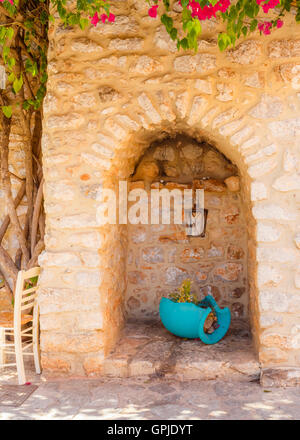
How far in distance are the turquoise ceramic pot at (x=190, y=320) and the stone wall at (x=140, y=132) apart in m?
0.43

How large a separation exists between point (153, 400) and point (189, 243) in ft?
5.50

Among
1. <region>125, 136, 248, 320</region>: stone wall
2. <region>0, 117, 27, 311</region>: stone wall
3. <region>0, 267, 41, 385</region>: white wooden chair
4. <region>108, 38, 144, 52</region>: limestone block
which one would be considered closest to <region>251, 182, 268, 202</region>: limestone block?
<region>125, 136, 248, 320</region>: stone wall

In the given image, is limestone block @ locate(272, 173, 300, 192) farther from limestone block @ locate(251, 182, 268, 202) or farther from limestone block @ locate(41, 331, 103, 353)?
limestone block @ locate(41, 331, 103, 353)

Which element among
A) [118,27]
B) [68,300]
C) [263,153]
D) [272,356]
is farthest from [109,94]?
[272,356]

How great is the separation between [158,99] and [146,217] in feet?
4.56

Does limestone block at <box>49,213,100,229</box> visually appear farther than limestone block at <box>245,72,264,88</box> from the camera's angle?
Yes

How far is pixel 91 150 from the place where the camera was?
3.00 meters

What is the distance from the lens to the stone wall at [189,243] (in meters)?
3.89

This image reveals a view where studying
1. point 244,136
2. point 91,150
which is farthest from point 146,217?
point 244,136

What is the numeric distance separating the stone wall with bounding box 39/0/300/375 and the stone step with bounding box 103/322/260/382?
0.44ft

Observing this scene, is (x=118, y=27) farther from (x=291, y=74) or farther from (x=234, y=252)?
(x=234, y=252)

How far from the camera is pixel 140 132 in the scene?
10.3 feet

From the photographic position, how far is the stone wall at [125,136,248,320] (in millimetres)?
3895

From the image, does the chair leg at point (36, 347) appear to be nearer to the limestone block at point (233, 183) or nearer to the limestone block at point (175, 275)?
the limestone block at point (175, 275)
